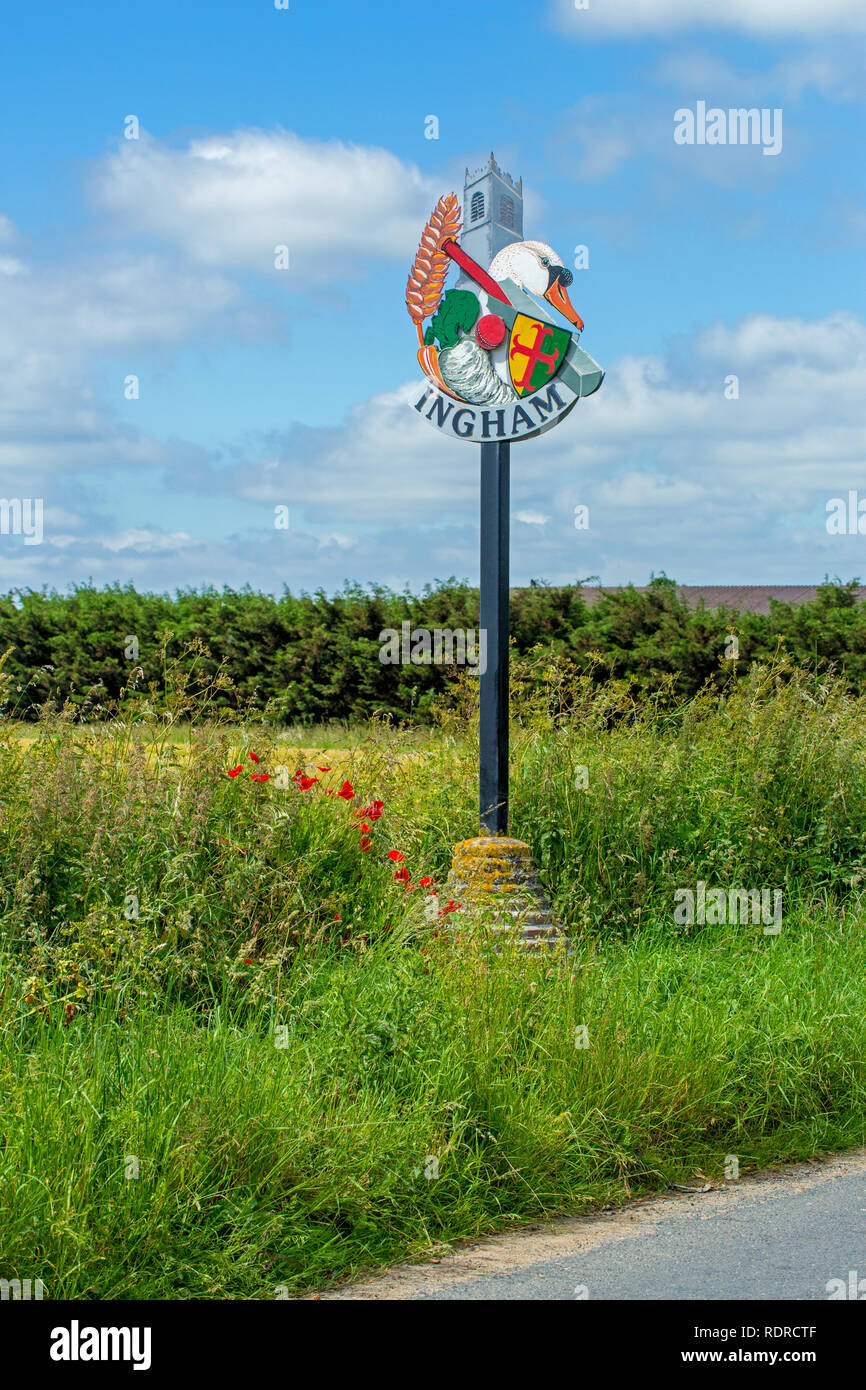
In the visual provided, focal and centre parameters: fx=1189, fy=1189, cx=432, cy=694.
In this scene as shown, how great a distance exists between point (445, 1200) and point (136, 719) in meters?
4.03

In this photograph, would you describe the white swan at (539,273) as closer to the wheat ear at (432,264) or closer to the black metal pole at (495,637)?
the wheat ear at (432,264)

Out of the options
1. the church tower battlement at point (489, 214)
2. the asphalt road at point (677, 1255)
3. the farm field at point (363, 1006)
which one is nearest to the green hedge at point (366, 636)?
the farm field at point (363, 1006)

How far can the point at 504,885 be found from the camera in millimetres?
6641

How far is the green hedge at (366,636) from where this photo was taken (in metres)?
16.5

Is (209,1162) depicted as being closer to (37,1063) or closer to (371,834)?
(37,1063)

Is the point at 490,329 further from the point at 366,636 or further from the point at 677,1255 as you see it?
the point at 366,636

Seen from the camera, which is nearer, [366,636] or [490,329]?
[490,329]

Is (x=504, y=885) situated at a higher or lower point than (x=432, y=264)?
lower

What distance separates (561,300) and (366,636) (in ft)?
39.4

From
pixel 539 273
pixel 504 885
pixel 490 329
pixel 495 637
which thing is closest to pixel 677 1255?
pixel 504 885

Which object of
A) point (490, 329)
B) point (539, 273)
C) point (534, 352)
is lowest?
point (534, 352)

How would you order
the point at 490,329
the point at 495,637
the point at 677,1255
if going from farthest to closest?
the point at 490,329 < the point at 495,637 < the point at 677,1255

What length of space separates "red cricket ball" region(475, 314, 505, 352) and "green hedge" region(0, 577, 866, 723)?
730cm
